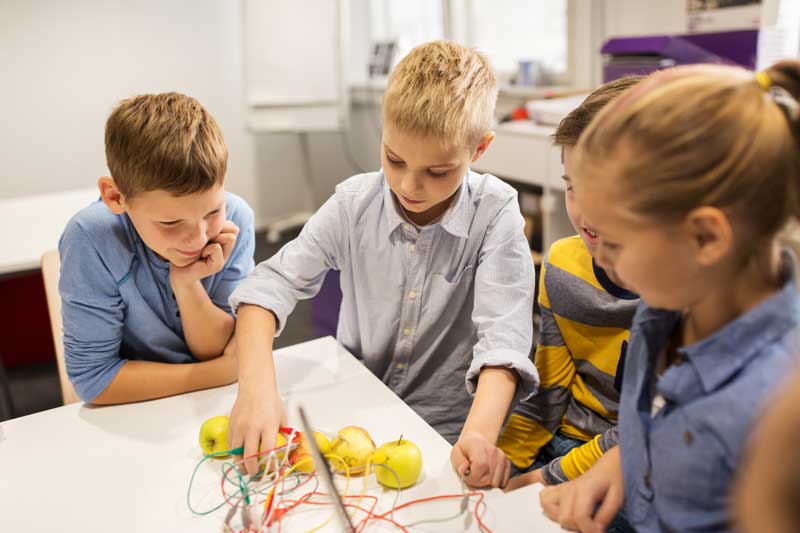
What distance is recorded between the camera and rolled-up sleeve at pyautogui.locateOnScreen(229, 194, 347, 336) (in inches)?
44.5

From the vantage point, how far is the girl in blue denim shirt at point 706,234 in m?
0.53

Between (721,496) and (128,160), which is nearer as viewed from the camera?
(721,496)

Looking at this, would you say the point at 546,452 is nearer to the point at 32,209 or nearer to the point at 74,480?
the point at 74,480

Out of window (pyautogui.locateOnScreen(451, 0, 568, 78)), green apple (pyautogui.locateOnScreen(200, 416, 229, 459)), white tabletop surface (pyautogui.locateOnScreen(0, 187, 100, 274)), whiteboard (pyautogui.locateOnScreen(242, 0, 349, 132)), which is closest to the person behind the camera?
green apple (pyautogui.locateOnScreen(200, 416, 229, 459))

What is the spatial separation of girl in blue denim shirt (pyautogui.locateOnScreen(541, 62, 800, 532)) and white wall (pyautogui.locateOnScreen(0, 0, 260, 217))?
3.82m

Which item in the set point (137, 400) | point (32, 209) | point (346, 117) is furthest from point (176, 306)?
point (346, 117)

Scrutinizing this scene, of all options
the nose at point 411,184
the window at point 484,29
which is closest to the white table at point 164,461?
the nose at point 411,184

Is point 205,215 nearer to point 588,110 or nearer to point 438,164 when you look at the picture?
point 438,164

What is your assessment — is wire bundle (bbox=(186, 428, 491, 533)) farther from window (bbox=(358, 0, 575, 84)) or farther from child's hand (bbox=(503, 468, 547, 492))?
window (bbox=(358, 0, 575, 84))

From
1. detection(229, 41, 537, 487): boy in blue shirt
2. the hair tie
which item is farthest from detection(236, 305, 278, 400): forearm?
the hair tie

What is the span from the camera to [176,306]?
4.01 feet

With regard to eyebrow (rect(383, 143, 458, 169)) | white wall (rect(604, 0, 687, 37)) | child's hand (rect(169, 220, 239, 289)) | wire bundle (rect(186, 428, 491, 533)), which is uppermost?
white wall (rect(604, 0, 687, 37))

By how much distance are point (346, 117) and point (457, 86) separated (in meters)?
3.28

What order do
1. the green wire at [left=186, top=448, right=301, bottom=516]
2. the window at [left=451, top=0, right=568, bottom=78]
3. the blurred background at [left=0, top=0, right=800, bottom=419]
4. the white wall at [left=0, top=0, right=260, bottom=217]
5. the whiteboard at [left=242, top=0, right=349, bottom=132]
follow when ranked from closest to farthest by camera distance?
the green wire at [left=186, top=448, right=301, bottom=516] → the blurred background at [left=0, top=0, right=800, bottom=419] → the window at [left=451, top=0, right=568, bottom=78] → the white wall at [left=0, top=0, right=260, bottom=217] → the whiteboard at [left=242, top=0, right=349, bottom=132]
